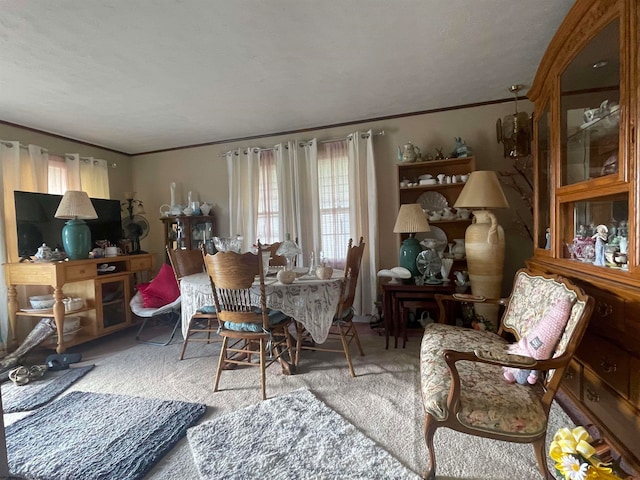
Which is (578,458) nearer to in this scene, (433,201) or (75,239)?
(433,201)

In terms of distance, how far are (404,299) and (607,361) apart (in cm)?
152

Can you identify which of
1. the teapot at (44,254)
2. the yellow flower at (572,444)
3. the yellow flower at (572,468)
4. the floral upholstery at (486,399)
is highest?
the teapot at (44,254)

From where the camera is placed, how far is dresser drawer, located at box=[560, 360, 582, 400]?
64.7 inches

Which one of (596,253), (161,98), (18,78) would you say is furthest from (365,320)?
(18,78)

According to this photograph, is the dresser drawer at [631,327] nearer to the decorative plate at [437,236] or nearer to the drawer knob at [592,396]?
the drawer knob at [592,396]

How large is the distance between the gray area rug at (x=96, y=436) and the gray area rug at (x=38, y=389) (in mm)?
138

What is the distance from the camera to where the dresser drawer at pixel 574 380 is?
1.64m

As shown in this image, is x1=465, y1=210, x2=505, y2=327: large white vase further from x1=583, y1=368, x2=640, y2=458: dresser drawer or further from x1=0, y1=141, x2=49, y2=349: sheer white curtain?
x1=0, y1=141, x2=49, y2=349: sheer white curtain

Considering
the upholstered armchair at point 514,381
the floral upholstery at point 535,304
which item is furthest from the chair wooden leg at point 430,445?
the floral upholstery at point 535,304

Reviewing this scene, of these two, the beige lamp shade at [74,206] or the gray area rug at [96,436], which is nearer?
the gray area rug at [96,436]

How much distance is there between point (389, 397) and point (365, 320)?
1.64m


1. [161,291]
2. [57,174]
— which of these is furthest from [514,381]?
[57,174]

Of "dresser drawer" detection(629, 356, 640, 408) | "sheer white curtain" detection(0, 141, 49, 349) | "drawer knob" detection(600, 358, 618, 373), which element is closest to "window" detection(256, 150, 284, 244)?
"sheer white curtain" detection(0, 141, 49, 349)

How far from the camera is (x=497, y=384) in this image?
141 centimetres
